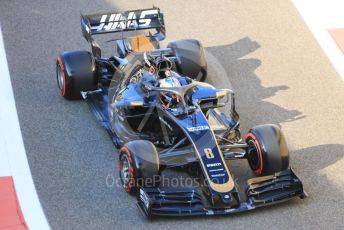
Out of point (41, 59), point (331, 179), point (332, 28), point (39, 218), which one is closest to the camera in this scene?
point (39, 218)

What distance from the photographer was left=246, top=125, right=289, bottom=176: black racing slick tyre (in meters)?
9.67

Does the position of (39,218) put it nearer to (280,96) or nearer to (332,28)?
(280,96)

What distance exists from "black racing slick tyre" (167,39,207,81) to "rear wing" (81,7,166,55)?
0.40 metres

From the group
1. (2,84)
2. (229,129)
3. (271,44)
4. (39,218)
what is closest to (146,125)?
(229,129)

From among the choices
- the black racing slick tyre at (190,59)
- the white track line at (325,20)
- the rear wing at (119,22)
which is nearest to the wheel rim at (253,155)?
the black racing slick tyre at (190,59)

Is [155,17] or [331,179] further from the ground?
[155,17]

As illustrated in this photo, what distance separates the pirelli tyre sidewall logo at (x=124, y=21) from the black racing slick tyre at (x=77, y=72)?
540 millimetres

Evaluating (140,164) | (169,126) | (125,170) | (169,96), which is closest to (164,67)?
(169,96)

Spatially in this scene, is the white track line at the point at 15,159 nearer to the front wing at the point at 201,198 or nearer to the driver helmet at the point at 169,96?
the front wing at the point at 201,198

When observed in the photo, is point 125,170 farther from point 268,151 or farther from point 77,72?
point 77,72

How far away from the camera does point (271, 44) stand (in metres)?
13.4

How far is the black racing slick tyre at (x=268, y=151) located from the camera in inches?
381

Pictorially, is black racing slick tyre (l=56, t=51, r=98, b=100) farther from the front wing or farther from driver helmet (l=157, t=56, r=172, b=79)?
the front wing

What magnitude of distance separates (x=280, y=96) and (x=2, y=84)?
3964 millimetres
